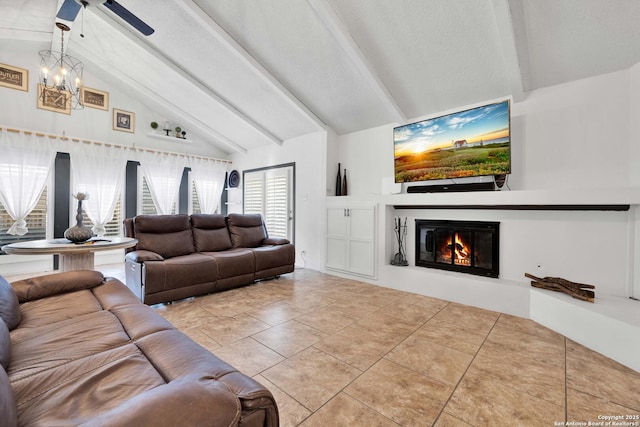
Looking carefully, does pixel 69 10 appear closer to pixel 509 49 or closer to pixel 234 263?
pixel 234 263

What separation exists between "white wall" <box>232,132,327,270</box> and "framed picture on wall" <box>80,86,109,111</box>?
10.6 ft

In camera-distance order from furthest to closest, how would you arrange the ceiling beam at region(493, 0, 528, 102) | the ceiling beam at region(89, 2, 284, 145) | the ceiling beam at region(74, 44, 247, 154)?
the ceiling beam at region(74, 44, 247, 154), the ceiling beam at region(89, 2, 284, 145), the ceiling beam at region(493, 0, 528, 102)

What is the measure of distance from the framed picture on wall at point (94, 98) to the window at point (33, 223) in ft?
5.35

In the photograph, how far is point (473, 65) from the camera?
301cm

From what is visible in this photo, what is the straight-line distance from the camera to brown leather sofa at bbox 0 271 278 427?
0.70 metres

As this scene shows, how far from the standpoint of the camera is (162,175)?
223 inches

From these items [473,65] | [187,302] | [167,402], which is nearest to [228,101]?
[187,302]

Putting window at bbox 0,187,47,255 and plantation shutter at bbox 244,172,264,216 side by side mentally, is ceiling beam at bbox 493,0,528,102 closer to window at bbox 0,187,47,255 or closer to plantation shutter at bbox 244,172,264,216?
plantation shutter at bbox 244,172,264,216

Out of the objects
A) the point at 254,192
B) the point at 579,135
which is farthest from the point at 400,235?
the point at 254,192

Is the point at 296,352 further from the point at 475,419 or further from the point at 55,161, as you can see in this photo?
the point at 55,161

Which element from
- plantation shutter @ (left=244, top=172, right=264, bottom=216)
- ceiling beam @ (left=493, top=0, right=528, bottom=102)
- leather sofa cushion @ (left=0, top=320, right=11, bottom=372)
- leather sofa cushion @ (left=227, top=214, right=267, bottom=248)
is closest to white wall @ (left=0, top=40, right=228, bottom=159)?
plantation shutter @ (left=244, top=172, right=264, bottom=216)

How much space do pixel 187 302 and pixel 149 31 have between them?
2794 millimetres

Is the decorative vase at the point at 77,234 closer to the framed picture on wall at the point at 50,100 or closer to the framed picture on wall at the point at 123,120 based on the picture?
the framed picture on wall at the point at 50,100

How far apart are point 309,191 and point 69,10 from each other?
3563 millimetres
